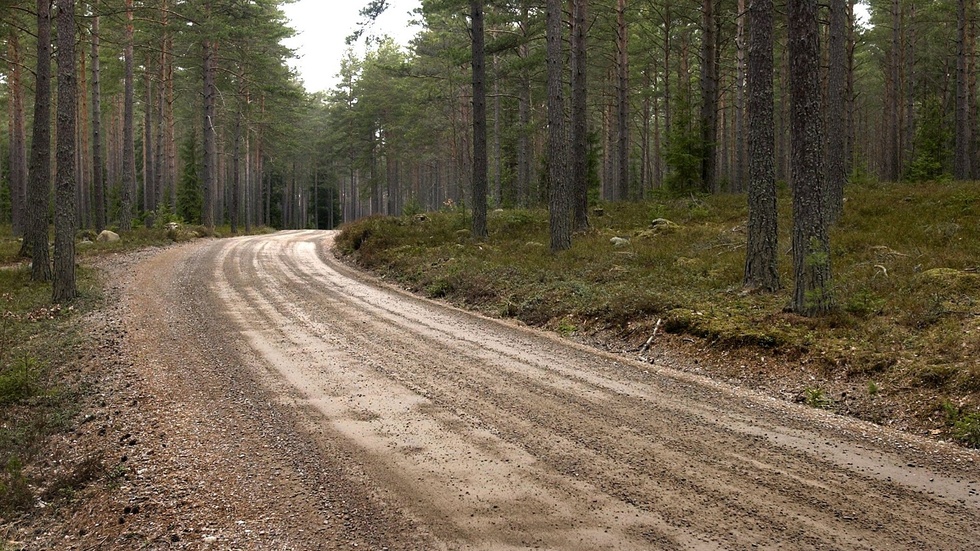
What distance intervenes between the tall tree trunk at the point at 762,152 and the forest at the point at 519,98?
3cm

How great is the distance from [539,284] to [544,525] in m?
8.78

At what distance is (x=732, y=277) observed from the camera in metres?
11.0

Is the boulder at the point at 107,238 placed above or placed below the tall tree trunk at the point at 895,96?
below

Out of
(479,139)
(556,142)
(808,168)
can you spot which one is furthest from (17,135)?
(808,168)

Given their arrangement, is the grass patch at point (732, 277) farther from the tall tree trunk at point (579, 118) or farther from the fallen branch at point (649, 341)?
the tall tree trunk at point (579, 118)

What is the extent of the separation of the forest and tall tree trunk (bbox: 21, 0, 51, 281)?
0.16 feet

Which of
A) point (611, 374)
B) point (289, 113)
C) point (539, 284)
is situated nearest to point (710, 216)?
point (539, 284)

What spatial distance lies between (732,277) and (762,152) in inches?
92.3

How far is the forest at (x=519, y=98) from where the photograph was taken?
457 inches

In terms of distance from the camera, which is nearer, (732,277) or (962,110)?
(732,277)

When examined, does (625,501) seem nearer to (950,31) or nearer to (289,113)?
(950,31)

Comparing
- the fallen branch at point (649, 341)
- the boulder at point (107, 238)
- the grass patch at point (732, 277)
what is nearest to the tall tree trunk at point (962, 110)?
the grass patch at point (732, 277)

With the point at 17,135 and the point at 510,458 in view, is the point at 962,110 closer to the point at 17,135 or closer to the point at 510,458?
the point at 510,458

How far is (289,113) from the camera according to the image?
1871 inches
